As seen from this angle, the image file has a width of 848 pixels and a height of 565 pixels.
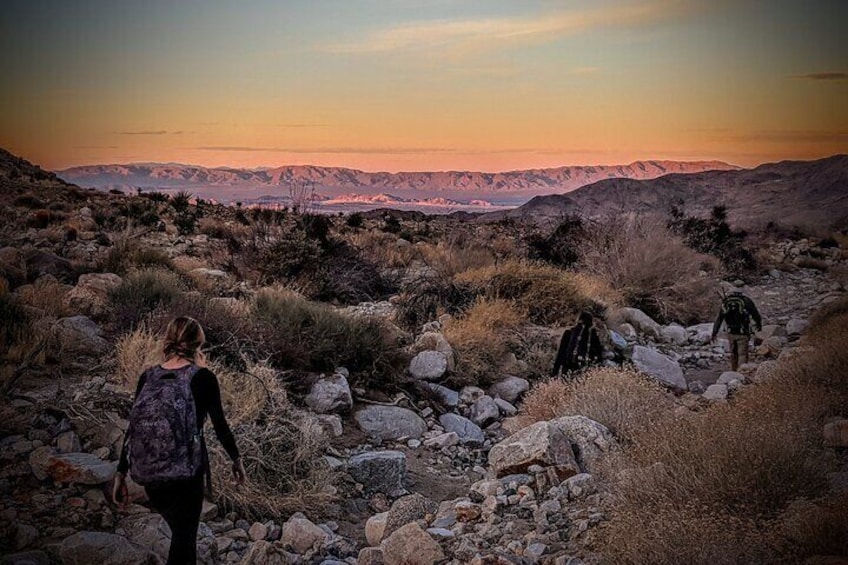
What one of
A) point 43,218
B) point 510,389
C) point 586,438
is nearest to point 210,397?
point 586,438

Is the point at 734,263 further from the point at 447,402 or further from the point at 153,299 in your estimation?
the point at 153,299

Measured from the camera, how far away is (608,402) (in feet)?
22.9

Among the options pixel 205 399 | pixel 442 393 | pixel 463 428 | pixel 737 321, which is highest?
pixel 205 399

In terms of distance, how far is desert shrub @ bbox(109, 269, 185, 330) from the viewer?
819 centimetres

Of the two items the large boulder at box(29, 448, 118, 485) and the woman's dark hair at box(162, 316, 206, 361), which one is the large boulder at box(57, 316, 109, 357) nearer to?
the large boulder at box(29, 448, 118, 485)

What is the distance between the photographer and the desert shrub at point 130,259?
11719 millimetres

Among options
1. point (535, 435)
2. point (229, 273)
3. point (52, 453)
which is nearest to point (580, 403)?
point (535, 435)

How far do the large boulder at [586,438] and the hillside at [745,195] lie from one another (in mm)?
11702

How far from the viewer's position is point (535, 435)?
20.0 feet

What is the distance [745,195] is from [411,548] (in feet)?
75.4

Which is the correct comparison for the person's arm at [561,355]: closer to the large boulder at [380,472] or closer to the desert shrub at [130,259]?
the large boulder at [380,472]

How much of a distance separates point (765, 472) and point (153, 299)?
7407mm

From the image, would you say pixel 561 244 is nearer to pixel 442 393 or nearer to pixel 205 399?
pixel 442 393

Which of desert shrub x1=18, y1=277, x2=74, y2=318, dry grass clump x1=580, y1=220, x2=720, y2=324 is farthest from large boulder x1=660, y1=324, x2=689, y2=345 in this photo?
desert shrub x1=18, y1=277, x2=74, y2=318
